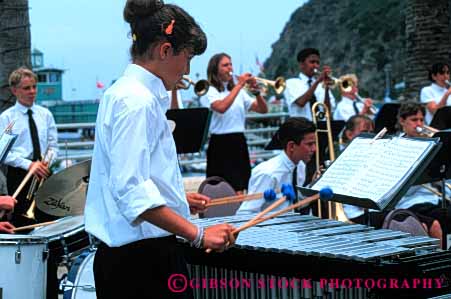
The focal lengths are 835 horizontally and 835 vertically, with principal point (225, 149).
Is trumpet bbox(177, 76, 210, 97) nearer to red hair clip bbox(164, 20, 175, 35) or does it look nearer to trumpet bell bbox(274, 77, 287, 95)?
trumpet bell bbox(274, 77, 287, 95)

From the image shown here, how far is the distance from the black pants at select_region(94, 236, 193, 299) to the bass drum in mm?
1227

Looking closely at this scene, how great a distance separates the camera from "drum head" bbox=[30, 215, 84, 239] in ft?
15.3

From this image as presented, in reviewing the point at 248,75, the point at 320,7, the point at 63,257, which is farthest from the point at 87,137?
the point at 320,7

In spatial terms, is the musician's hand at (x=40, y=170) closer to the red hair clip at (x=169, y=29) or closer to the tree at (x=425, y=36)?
the red hair clip at (x=169, y=29)

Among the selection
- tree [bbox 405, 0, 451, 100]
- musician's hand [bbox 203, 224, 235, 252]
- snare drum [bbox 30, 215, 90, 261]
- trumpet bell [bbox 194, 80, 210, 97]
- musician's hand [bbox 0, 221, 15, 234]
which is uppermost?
tree [bbox 405, 0, 451, 100]

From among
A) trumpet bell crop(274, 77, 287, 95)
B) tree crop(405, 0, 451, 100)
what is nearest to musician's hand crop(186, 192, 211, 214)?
trumpet bell crop(274, 77, 287, 95)

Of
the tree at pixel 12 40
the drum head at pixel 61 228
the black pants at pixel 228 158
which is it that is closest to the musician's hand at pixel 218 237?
the drum head at pixel 61 228

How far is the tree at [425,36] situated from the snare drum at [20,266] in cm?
845

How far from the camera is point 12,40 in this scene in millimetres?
8133

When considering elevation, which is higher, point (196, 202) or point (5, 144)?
point (5, 144)

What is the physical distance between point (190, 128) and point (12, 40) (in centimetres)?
234

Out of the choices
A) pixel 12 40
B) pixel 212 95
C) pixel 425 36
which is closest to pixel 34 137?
pixel 12 40

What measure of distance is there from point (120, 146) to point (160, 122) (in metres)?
0.18

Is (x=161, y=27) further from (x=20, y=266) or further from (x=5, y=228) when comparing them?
(x=5, y=228)
